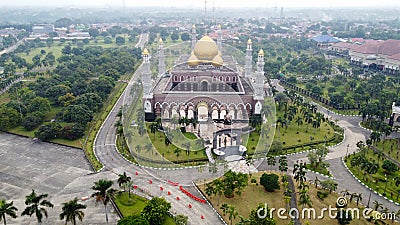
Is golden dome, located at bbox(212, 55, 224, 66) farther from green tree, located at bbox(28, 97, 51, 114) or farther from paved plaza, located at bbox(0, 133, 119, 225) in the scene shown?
green tree, located at bbox(28, 97, 51, 114)

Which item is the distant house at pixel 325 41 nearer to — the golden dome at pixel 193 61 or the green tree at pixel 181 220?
the golden dome at pixel 193 61

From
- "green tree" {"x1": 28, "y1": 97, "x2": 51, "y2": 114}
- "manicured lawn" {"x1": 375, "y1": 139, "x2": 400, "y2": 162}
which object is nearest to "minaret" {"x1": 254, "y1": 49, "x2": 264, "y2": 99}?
"manicured lawn" {"x1": 375, "y1": 139, "x2": 400, "y2": 162}

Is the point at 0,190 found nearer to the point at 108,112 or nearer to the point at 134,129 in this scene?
the point at 134,129

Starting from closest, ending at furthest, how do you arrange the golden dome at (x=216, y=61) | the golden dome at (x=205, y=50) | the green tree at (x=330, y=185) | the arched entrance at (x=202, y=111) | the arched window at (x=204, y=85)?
the green tree at (x=330, y=185) < the arched entrance at (x=202, y=111) < the arched window at (x=204, y=85) < the golden dome at (x=205, y=50) < the golden dome at (x=216, y=61)

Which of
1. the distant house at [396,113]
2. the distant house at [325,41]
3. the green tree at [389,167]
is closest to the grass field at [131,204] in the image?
the green tree at [389,167]

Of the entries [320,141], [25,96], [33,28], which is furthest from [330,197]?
[33,28]

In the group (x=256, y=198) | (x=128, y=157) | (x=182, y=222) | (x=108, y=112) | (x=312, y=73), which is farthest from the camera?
(x=312, y=73)
